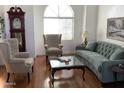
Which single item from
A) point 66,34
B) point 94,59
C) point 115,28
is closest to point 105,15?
point 115,28

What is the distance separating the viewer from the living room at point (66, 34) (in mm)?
3766

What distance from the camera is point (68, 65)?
12.1ft

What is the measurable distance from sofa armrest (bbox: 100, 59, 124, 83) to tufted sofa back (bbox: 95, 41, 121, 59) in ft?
3.00

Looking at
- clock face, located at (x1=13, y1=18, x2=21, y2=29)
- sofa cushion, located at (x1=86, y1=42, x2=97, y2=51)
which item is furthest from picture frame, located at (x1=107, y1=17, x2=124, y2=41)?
clock face, located at (x1=13, y1=18, x2=21, y2=29)

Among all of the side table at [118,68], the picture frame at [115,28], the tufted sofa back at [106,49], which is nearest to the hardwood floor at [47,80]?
the side table at [118,68]

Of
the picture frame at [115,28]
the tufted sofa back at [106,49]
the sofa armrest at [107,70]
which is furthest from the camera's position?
the picture frame at [115,28]

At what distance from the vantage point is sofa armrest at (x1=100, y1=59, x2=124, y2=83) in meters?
3.38

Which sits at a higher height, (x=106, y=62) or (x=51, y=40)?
(x=51, y=40)

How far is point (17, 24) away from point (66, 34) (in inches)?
99.7

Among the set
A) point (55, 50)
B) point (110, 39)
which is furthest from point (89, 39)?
point (55, 50)

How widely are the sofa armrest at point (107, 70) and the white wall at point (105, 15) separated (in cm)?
147

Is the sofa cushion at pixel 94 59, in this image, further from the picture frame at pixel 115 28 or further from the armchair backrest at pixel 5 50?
the armchair backrest at pixel 5 50

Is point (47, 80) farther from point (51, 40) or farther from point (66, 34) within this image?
point (66, 34)

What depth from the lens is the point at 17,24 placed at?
5.16 m
